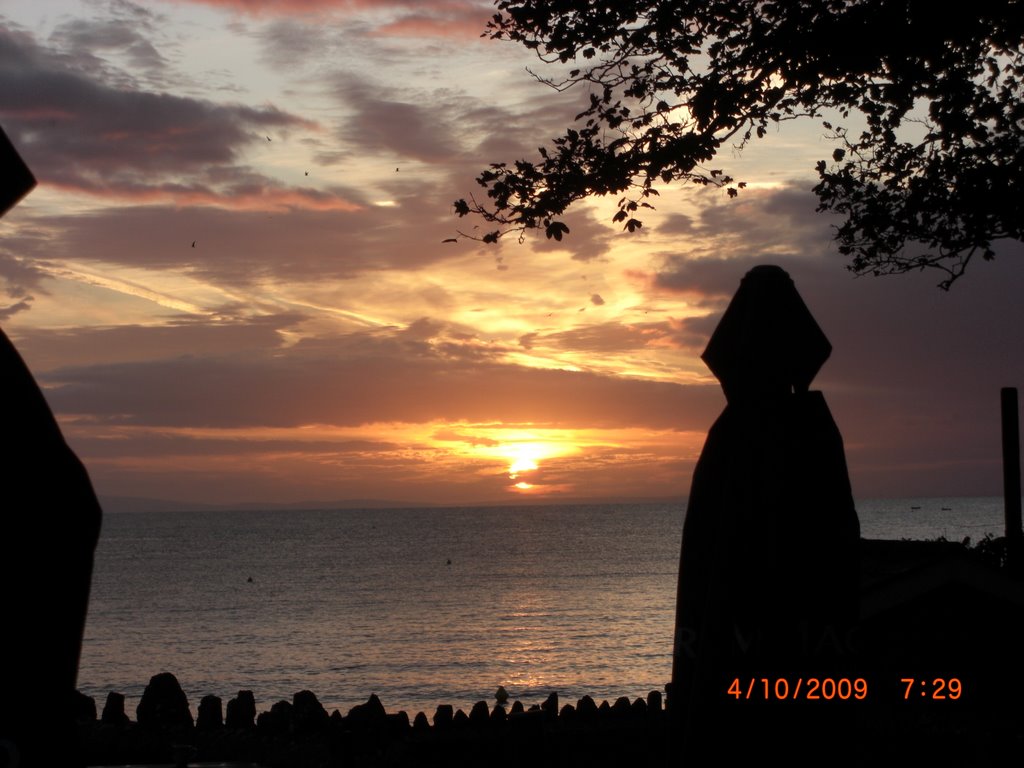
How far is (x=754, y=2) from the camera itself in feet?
35.6

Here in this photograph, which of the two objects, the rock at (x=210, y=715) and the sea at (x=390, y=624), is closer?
the rock at (x=210, y=715)

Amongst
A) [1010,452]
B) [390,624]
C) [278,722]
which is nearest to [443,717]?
[278,722]

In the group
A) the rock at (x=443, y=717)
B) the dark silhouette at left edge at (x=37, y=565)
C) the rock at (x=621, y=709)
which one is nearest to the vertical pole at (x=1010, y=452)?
the rock at (x=621, y=709)

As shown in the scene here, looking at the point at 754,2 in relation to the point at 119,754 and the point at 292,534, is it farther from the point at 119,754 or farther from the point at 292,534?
the point at 292,534

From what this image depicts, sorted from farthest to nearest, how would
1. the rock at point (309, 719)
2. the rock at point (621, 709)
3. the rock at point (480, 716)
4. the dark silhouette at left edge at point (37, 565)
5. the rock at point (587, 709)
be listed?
Answer: the rock at point (309, 719) → the rock at point (480, 716) → the rock at point (621, 709) → the rock at point (587, 709) → the dark silhouette at left edge at point (37, 565)

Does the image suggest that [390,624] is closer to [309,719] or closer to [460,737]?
[309,719]

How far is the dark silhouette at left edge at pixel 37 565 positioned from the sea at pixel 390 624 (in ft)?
130

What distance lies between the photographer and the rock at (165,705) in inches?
1001

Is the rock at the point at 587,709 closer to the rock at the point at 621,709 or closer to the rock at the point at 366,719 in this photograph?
the rock at the point at 621,709

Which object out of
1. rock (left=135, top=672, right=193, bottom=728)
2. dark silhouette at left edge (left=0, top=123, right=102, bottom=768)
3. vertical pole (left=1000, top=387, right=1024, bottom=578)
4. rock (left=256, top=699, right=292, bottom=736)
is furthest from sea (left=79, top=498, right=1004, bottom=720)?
dark silhouette at left edge (left=0, top=123, right=102, bottom=768)

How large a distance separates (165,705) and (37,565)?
26.3 meters

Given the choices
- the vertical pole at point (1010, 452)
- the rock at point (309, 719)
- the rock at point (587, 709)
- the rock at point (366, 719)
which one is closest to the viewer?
the vertical pole at point (1010, 452)

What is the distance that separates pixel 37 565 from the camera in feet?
8.30

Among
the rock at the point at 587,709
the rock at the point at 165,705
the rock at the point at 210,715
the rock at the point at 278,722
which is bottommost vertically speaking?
the rock at the point at 165,705
